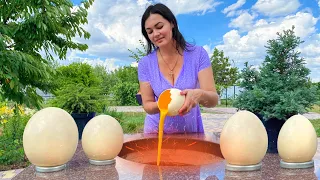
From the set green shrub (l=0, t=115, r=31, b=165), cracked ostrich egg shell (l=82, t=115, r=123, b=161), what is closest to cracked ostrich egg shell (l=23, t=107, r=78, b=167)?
cracked ostrich egg shell (l=82, t=115, r=123, b=161)

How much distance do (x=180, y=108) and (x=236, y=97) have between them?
222 cm

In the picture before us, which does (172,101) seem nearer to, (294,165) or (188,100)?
(188,100)

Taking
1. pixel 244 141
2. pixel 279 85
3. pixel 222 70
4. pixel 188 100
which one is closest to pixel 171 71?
pixel 188 100

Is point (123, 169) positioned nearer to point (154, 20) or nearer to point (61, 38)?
point (154, 20)

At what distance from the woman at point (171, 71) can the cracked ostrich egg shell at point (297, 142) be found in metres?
0.62

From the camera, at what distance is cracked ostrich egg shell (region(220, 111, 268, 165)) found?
4.64 ft

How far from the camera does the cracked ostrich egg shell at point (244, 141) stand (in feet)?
4.64

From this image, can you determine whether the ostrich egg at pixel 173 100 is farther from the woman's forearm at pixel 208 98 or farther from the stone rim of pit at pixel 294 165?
the stone rim of pit at pixel 294 165

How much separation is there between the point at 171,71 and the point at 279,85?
147 centimetres

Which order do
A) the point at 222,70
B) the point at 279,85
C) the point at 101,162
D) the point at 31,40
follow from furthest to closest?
the point at 222,70 < the point at 31,40 < the point at 279,85 < the point at 101,162

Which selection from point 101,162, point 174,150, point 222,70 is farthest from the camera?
point 222,70

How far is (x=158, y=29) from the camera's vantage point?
2.07m

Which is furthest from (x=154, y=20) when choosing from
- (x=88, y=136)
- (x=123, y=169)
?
(x=123, y=169)

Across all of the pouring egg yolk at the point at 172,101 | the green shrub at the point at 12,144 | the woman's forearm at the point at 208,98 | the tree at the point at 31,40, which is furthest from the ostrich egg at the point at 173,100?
the green shrub at the point at 12,144
